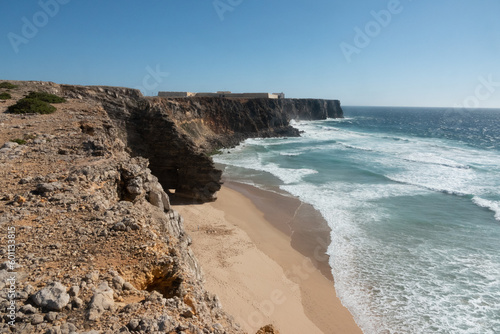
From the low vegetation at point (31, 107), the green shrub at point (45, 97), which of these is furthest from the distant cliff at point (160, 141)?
the low vegetation at point (31, 107)

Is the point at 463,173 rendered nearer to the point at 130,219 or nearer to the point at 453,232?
the point at 453,232

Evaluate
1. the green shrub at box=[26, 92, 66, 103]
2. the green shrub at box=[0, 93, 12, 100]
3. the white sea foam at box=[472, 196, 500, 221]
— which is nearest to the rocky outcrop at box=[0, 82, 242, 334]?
the green shrub at box=[26, 92, 66, 103]

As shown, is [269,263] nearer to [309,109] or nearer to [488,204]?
[488,204]

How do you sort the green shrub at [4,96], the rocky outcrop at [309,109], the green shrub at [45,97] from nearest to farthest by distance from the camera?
the green shrub at [45,97] → the green shrub at [4,96] → the rocky outcrop at [309,109]

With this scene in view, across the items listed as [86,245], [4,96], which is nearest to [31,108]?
[4,96]

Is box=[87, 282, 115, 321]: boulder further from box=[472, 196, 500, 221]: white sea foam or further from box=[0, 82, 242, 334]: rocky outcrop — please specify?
box=[472, 196, 500, 221]: white sea foam

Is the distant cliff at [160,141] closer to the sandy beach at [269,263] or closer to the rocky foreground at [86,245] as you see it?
the sandy beach at [269,263]
